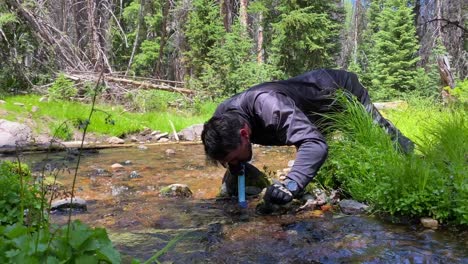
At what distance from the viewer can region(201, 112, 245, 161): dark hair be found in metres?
3.12

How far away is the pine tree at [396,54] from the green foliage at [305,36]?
2.40 m

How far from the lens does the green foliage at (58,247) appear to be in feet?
4.36

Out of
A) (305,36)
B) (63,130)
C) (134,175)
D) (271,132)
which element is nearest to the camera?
(63,130)

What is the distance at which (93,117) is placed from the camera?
10109 millimetres

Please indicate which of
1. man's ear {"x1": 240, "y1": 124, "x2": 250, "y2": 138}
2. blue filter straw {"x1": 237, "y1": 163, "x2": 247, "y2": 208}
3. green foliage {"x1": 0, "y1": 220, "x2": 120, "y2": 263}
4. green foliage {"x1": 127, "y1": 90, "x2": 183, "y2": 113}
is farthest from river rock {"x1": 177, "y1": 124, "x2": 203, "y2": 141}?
green foliage {"x1": 0, "y1": 220, "x2": 120, "y2": 263}

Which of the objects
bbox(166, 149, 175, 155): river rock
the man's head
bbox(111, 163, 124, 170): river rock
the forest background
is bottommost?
bbox(166, 149, 175, 155): river rock

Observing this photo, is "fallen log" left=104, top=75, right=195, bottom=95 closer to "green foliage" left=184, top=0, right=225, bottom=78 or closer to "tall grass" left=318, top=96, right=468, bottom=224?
"green foliage" left=184, top=0, right=225, bottom=78

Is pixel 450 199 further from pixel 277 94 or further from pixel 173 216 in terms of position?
pixel 173 216

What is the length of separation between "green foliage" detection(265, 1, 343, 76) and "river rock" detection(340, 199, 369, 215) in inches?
477

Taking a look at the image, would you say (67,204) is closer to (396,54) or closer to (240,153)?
(240,153)

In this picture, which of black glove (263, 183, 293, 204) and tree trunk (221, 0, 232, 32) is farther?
tree trunk (221, 0, 232, 32)

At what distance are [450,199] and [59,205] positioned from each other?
3143 mm

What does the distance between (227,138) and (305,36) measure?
1300 cm

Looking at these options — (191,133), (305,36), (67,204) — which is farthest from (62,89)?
(305,36)
